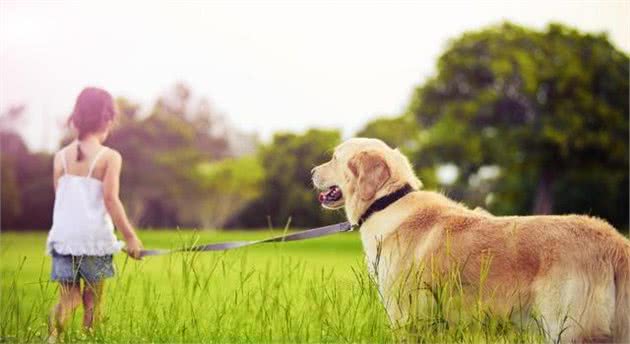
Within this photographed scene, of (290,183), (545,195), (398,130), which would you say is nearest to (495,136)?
(545,195)

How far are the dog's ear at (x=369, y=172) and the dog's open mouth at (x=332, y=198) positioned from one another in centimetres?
26

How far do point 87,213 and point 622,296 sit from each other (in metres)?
3.63

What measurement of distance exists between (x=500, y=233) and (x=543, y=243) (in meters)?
0.27

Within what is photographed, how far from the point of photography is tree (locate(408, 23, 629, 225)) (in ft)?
59.7

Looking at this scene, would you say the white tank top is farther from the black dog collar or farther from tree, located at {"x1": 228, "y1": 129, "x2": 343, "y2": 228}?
tree, located at {"x1": 228, "y1": 129, "x2": 343, "y2": 228}

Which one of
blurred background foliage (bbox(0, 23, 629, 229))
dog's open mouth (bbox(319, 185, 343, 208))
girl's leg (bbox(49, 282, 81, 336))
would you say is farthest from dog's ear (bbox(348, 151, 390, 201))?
blurred background foliage (bbox(0, 23, 629, 229))

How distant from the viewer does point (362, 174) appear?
4.61 metres

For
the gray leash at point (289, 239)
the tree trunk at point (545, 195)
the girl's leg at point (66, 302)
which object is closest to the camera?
the gray leash at point (289, 239)

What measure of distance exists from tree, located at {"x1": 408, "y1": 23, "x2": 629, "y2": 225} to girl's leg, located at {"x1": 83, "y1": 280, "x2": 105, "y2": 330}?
14286mm

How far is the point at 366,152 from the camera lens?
15.1 ft

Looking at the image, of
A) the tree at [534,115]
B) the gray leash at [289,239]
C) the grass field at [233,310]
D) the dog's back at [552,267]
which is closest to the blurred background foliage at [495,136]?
the tree at [534,115]

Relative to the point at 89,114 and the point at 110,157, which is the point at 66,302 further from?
the point at 89,114

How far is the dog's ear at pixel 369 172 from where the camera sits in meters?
4.59

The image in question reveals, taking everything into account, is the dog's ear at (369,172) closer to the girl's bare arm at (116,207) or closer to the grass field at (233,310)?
the grass field at (233,310)
